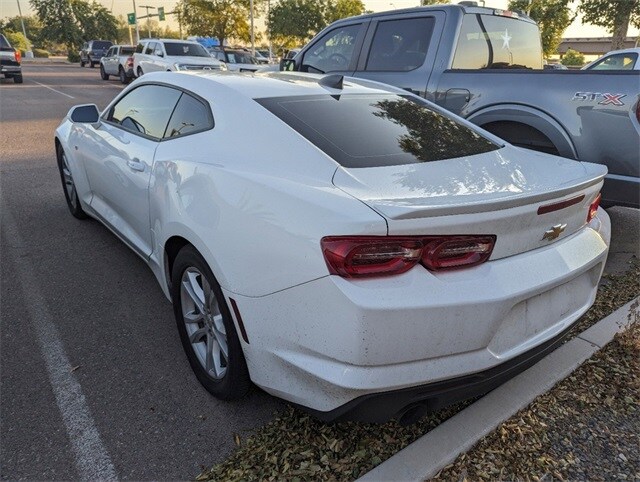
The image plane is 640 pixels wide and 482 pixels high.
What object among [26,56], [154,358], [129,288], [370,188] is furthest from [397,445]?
[26,56]

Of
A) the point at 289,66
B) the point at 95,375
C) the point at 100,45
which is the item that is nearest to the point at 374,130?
the point at 95,375

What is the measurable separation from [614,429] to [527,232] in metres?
1.17

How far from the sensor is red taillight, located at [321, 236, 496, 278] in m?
1.82

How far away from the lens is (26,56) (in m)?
59.7

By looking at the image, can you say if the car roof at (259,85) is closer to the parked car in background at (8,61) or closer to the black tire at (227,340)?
the black tire at (227,340)

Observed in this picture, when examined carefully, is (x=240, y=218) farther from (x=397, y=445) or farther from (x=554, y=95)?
(x=554, y=95)

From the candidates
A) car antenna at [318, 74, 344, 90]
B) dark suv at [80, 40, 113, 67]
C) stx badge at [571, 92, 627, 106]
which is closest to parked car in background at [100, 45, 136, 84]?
dark suv at [80, 40, 113, 67]

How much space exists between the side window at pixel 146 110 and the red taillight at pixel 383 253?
1.88m

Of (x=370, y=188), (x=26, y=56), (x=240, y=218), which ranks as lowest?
(x=26, y=56)

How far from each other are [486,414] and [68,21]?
74.3 metres

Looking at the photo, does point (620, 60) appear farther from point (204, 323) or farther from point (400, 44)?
point (204, 323)

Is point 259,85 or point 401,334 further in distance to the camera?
point 259,85

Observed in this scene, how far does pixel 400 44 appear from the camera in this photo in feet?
18.6

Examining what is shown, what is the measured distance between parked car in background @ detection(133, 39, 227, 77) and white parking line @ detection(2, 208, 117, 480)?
1624 cm
